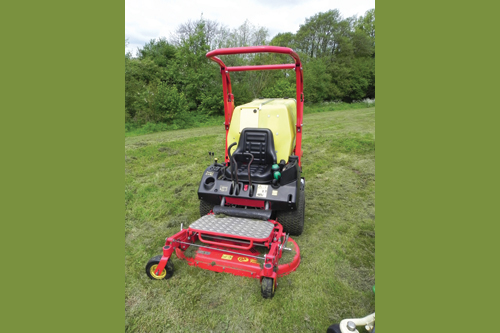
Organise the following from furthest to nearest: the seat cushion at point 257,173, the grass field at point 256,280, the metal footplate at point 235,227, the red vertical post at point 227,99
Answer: the red vertical post at point 227,99, the seat cushion at point 257,173, the metal footplate at point 235,227, the grass field at point 256,280

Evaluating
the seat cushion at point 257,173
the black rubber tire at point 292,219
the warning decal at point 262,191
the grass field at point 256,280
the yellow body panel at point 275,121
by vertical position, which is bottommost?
the grass field at point 256,280

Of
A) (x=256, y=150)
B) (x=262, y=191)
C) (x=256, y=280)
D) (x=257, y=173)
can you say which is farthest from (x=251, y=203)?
(x=256, y=280)

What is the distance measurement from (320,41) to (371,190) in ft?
96.1

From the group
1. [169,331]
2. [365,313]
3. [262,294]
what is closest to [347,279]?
[365,313]

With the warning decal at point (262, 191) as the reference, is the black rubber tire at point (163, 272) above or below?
below

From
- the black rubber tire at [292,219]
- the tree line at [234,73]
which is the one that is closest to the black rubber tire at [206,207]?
the black rubber tire at [292,219]

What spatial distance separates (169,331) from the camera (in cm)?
254

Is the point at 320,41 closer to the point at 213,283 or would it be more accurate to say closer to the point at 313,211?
the point at 313,211

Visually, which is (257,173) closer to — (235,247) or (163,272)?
(235,247)

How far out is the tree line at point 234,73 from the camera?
15.5m

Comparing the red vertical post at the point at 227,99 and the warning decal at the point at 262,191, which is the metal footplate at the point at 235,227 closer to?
the warning decal at the point at 262,191

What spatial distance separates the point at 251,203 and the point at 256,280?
3.76 ft

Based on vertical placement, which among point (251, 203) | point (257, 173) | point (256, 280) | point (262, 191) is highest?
point (257, 173)

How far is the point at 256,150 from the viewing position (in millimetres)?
4422
